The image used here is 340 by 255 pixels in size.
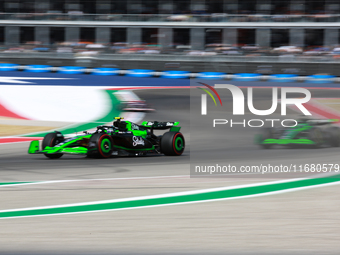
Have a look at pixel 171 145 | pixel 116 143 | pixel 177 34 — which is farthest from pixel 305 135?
pixel 177 34

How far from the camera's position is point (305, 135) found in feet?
32.4

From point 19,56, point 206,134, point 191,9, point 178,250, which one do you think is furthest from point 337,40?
point 178,250

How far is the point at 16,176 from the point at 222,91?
13.0 metres

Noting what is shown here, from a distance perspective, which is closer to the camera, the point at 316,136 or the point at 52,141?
the point at 52,141

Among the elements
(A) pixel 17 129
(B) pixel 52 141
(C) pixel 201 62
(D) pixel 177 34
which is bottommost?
(A) pixel 17 129

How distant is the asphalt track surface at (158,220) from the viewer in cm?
415

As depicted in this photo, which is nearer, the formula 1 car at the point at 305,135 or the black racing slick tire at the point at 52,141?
the black racing slick tire at the point at 52,141

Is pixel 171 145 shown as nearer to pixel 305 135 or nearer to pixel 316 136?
pixel 305 135

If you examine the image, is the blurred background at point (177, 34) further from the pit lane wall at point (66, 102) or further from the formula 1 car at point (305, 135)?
the formula 1 car at point (305, 135)

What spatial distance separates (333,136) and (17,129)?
7614 millimetres

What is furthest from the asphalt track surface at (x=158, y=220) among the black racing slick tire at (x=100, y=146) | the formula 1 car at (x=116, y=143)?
the formula 1 car at (x=116, y=143)

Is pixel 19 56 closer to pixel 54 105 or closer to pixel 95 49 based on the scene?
pixel 95 49

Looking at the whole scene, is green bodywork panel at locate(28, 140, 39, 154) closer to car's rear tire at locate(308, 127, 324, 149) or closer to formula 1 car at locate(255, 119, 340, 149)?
formula 1 car at locate(255, 119, 340, 149)

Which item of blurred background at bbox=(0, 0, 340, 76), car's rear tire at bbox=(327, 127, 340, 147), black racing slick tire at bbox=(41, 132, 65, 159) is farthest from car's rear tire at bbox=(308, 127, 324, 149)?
blurred background at bbox=(0, 0, 340, 76)
